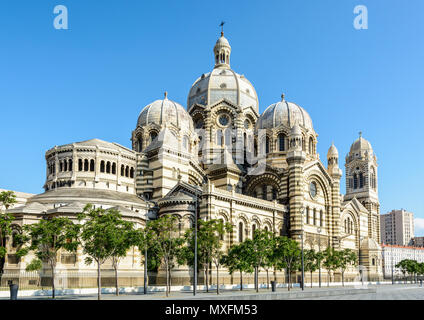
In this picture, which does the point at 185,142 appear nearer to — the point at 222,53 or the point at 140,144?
the point at 140,144

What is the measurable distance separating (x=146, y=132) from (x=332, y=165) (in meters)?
30.8

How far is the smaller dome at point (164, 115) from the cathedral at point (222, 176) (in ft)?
0.57

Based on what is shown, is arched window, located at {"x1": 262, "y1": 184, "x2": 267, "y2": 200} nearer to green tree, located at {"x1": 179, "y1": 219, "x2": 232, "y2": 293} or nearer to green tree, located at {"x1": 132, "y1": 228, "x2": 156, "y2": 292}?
green tree, located at {"x1": 179, "y1": 219, "x2": 232, "y2": 293}

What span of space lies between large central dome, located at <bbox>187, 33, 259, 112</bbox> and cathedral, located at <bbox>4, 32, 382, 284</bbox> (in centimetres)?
19

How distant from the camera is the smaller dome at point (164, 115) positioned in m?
78.2

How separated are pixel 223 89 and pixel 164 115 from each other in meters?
15.2

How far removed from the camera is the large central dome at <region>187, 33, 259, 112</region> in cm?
8838

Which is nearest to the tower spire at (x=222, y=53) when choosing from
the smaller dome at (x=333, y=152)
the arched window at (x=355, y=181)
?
the smaller dome at (x=333, y=152)

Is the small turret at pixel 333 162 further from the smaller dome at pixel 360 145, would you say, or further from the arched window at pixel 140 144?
the arched window at pixel 140 144

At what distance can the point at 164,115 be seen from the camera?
78125 mm

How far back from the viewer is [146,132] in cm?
7769

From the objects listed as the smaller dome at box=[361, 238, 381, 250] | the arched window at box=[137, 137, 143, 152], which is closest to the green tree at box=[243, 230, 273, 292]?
the arched window at box=[137, 137, 143, 152]

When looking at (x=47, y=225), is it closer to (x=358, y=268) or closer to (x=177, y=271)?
(x=177, y=271)
